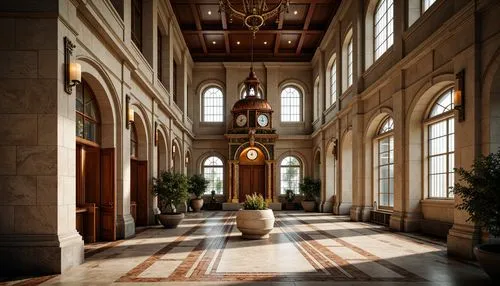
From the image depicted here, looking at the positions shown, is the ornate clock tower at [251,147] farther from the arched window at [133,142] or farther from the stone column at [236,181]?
the arched window at [133,142]

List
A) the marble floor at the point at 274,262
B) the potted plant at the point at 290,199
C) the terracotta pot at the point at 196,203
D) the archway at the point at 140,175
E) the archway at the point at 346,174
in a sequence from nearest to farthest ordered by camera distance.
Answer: the marble floor at the point at 274,262, the archway at the point at 140,175, the archway at the point at 346,174, the terracotta pot at the point at 196,203, the potted plant at the point at 290,199

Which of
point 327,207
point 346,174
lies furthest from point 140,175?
point 327,207

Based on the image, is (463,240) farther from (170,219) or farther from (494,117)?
(170,219)

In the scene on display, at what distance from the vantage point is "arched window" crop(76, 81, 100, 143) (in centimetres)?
930

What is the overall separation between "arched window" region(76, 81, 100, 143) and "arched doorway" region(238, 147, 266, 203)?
53.0 ft

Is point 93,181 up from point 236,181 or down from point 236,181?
up

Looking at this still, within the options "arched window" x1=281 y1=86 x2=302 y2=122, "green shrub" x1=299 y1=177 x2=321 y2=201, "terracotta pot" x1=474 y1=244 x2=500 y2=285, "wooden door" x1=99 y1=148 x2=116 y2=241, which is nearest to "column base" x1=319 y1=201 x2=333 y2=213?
"green shrub" x1=299 y1=177 x2=321 y2=201

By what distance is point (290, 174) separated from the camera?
1057 inches

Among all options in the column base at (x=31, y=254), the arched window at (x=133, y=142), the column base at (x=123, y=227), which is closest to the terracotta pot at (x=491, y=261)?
the column base at (x=31, y=254)

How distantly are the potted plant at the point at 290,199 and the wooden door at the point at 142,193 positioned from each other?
40.0 ft

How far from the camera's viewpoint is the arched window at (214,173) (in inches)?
1056

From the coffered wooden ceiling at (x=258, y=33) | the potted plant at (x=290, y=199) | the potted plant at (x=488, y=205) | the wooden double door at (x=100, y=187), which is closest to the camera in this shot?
the potted plant at (x=488, y=205)

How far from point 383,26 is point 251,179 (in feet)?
44.9

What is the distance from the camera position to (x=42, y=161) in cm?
687
